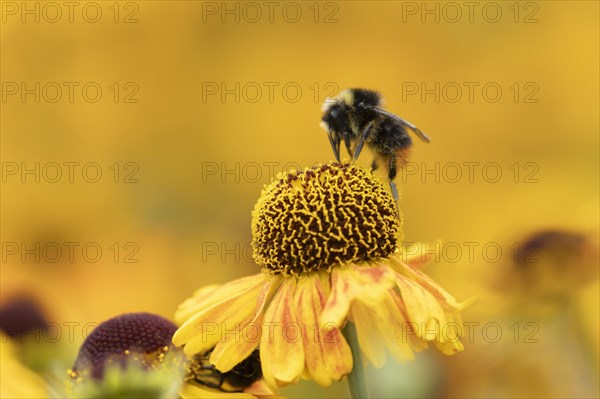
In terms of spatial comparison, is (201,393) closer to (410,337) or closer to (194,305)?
(194,305)

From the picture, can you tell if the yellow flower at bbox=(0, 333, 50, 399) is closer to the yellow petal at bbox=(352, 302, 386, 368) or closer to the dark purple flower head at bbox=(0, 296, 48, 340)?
the dark purple flower head at bbox=(0, 296, 48, 340)

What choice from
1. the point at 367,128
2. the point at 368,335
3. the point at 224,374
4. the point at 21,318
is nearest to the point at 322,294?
the point at 368,335

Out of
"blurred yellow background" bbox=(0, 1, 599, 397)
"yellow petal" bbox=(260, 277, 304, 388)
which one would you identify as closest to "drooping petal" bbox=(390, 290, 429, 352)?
"yellow petal" bbox=(260, 277, 304, 388)

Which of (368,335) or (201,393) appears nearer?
(368,335)

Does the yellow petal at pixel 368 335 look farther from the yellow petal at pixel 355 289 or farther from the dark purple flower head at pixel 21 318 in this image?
the dark purple flower head at pixel 21 318

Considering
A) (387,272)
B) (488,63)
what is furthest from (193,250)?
(387,272)
